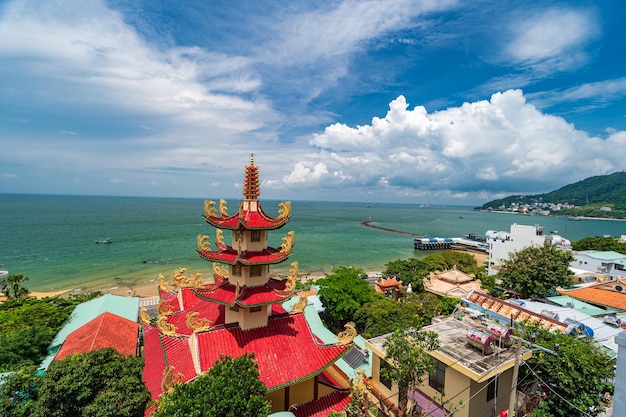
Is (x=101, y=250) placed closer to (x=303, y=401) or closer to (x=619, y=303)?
(x=303, y=401)

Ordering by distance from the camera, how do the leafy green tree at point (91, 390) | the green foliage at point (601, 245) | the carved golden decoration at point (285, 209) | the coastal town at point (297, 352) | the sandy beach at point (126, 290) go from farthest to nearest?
1. the green foliage at point (601, 245)
2. the sandy beach at point (126, 290)
3. the carved golden decoration at point (285, 209)
4. the coastal town at point (297, 352)
5. the leafy green tree at point (91, 390)

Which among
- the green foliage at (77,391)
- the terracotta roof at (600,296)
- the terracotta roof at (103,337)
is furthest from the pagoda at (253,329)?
the terracotta roof at (600,296)

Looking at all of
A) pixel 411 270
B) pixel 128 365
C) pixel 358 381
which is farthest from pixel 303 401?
pixel 411 270

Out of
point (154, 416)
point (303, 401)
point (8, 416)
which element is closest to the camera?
point (154, 416)

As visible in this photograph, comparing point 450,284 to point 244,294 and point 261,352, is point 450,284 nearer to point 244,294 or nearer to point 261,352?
point 261,352

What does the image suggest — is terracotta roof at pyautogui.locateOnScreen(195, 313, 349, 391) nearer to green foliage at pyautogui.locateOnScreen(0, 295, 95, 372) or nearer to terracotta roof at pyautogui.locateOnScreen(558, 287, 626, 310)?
green foliage at pyautogui.locateOnScreen(0, 295, 95, 372)

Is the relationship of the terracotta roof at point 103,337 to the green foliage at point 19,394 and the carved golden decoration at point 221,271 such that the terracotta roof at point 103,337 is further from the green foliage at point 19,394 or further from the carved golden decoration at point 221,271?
the carved golden decoration at point 221,271
